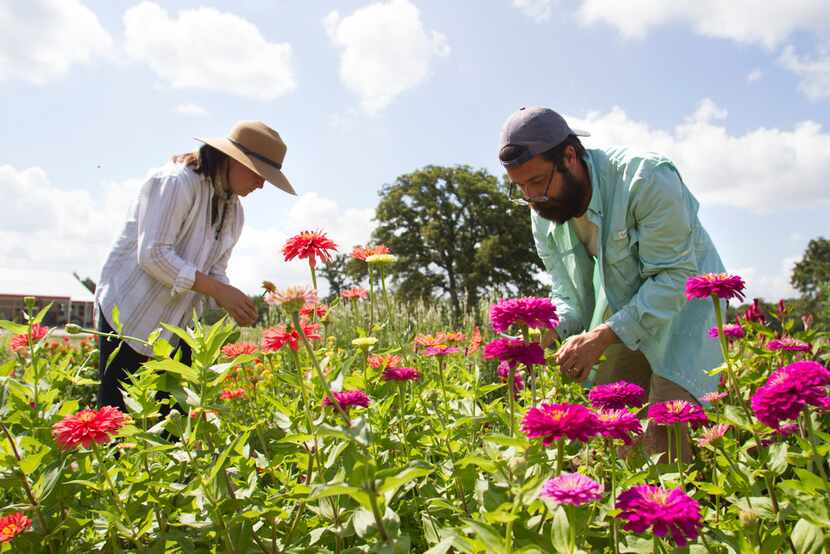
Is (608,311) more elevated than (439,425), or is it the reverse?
(608,311)

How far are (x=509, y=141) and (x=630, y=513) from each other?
64.8 inches

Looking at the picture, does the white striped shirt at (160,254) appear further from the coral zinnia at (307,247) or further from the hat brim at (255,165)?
the coral zinnia at (307,247)

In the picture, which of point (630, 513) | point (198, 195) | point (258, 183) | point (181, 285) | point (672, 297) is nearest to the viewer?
point (630, 513)

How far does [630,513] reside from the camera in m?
0.96

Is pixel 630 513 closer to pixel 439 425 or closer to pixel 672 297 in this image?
pixel 439 425

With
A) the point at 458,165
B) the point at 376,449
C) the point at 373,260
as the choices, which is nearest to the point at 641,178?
the point at 373,260

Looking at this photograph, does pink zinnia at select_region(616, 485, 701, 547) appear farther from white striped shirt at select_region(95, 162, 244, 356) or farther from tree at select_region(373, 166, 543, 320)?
tree at select_region(373, 166, 543, 320)

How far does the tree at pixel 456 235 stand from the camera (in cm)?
3109

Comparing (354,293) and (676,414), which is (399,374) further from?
(354,293)

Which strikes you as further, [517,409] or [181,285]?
[181,285]

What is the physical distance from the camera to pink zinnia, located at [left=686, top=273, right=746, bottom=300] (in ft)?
4.60

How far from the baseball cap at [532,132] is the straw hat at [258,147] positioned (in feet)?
3.78

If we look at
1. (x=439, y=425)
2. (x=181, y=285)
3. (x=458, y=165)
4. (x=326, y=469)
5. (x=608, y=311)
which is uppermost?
(x=458, y=165)

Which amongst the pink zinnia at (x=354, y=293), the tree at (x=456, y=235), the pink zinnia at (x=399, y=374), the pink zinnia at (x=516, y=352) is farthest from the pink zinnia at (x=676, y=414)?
the tree at (x=456, y=235)
